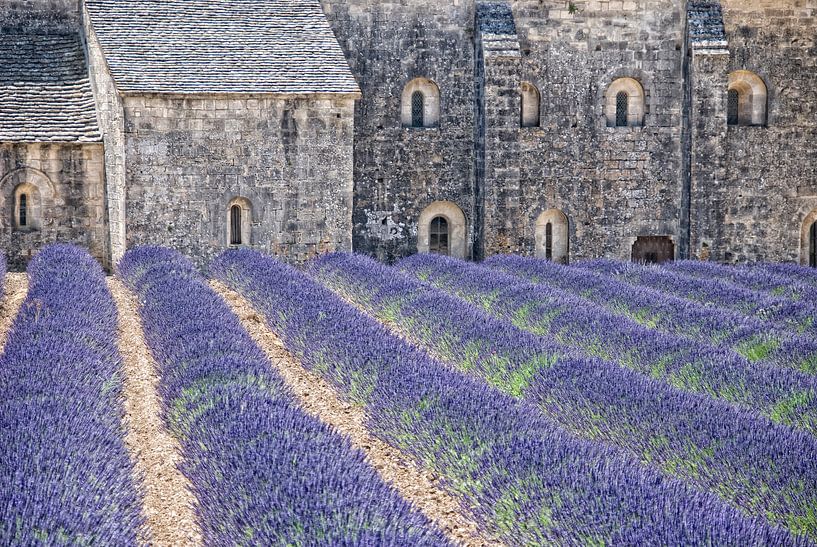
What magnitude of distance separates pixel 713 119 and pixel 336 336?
11.4 meters

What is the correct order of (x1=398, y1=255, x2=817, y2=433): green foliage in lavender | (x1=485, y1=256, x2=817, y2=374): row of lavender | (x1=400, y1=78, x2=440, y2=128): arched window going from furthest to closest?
1. (x1=400, y1=78, x2=440, y2=128): arched window
2. (x1=485, y1=256, x2=817, y2=374): row of lavender
3. (x1=398, y1=255, x2=817, y2=433): green foliage in lavender

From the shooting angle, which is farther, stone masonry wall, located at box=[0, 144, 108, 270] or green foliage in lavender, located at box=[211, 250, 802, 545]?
stone masonry wall, located at box=[0, 144, 108, 270]

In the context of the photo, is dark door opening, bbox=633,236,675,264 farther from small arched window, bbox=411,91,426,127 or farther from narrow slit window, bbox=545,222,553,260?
small arched window, bbox=411,91,426,127

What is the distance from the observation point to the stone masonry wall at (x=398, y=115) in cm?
2066

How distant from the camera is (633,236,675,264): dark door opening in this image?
21.6 meters

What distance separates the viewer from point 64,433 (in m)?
7.55

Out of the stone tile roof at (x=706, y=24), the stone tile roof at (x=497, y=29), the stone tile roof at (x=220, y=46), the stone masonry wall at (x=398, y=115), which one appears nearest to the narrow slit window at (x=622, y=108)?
the stone tile roof at (x=706, y=24)

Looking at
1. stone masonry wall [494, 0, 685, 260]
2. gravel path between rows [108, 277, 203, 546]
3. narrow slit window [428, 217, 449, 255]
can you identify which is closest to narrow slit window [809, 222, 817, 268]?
stone masonry wall [494, 0, 685, 260]

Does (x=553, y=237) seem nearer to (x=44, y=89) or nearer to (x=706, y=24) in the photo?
(x=706, y=24)

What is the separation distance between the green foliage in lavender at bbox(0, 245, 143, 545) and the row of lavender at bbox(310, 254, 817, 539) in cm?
325

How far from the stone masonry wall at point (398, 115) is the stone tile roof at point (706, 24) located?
3.78 metres

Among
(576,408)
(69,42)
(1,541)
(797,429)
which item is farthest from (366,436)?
(69,42)

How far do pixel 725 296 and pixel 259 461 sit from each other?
29.2 ft

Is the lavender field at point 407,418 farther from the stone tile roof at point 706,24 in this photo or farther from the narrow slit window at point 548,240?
the stone tile roof at point 706,24
